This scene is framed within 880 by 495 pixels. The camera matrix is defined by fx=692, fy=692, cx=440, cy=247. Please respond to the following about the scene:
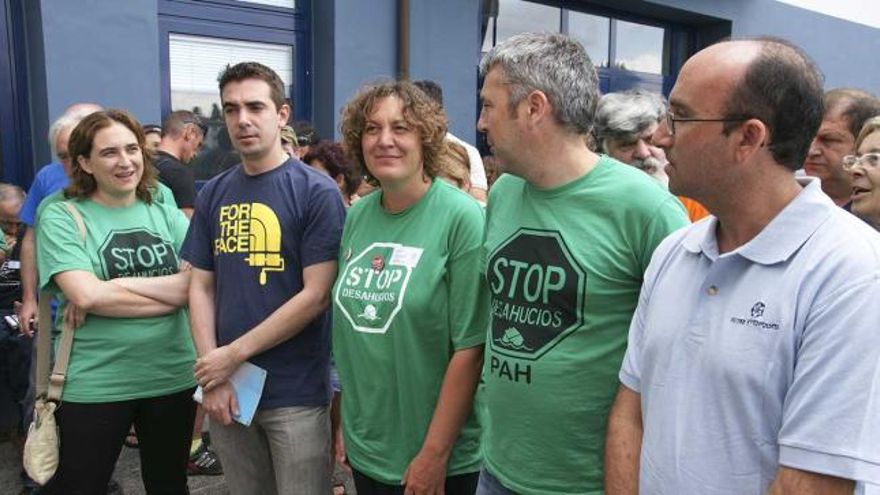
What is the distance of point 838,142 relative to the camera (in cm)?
253

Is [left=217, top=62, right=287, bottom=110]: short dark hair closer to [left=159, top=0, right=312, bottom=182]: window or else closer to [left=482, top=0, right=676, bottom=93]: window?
[left=159, top=0, right=312, bottom=182]: window

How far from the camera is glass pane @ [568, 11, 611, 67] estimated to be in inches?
312

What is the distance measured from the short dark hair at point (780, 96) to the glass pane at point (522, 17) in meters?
6.11

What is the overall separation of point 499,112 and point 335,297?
2.50ft

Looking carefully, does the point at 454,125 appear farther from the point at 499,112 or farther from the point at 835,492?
the point at 835,492

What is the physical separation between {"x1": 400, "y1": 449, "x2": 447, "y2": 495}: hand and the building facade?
7.49 ft

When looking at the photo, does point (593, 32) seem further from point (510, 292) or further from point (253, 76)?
point (510, 292)

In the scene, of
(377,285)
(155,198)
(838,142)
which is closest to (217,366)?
(377,285)

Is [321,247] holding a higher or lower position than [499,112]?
lower

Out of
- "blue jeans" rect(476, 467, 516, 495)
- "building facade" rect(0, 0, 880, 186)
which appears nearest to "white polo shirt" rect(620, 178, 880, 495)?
"blue jeans" rect(476, 467, 516, 495)

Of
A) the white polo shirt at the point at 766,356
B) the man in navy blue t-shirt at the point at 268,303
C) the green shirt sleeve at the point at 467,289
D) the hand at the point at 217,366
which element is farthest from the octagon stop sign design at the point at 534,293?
the hand at the point at 217,366

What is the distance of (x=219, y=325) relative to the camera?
2.37m

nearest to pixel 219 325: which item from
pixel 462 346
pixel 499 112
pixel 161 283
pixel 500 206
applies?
pixel 161 283

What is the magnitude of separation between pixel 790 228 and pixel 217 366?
1.75m
